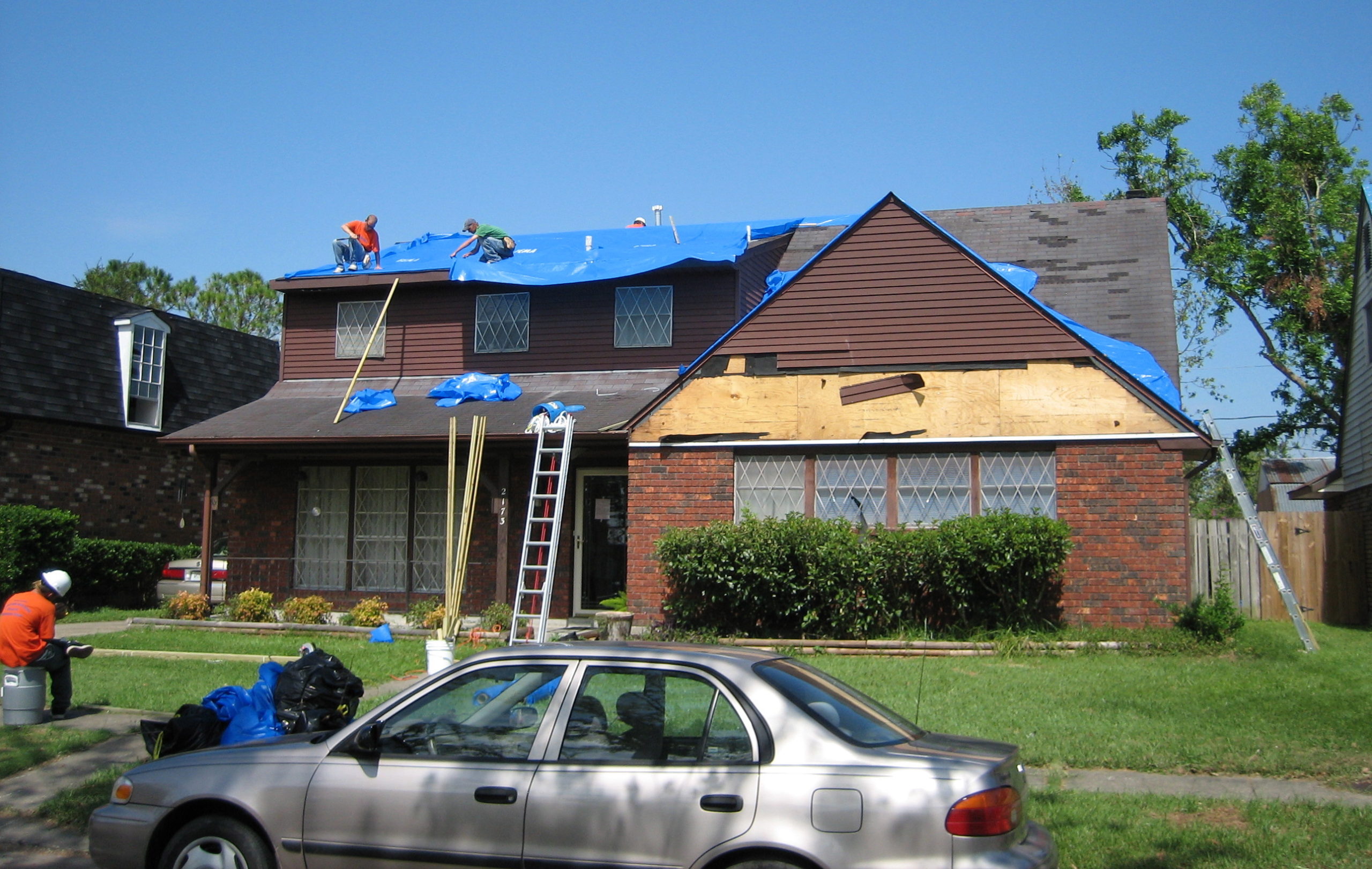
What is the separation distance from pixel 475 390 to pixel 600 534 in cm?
303

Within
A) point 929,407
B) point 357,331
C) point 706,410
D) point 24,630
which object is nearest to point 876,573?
point 929,407

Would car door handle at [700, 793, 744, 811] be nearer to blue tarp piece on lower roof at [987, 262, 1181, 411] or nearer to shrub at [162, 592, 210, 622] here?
blue tarp piece on lower roof at [987, 262, 1181, 411]

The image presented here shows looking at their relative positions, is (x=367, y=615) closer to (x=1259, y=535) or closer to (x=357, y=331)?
(x=357, y=331)

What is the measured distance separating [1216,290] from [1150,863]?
28054 mm

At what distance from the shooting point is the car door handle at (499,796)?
4.87 m

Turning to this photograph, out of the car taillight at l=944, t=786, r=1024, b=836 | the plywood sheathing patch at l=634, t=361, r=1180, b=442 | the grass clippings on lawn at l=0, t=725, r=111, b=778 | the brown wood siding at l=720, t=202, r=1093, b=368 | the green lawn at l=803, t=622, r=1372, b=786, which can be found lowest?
the grass clippings on lawn at l=0, t=725, r=111, b=778

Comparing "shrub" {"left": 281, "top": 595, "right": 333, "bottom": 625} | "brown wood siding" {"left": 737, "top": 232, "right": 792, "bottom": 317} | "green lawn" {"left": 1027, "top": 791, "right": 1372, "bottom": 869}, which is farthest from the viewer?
"brown wood siding" {"left": 737, "top": 232, "right": 792, "bottom": 317}

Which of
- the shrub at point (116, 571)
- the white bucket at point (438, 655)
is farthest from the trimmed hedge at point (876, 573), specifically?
the shrub at point (116, 571)

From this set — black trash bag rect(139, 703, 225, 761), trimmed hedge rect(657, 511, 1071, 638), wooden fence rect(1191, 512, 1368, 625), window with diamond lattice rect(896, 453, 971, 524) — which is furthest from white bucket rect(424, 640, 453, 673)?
wooden fence rect(1191, 512, 1368, 625)

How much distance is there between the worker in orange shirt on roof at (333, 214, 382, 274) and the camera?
20.0 meters

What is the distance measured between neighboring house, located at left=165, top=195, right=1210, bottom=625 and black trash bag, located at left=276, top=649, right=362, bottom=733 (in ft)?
22.3

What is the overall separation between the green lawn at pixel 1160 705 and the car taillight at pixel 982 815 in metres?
3.73

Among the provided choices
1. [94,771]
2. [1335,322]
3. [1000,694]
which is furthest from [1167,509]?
[1335,322]

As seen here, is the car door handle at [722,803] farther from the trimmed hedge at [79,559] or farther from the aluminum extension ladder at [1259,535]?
the trimmed hedge at [79,559]
